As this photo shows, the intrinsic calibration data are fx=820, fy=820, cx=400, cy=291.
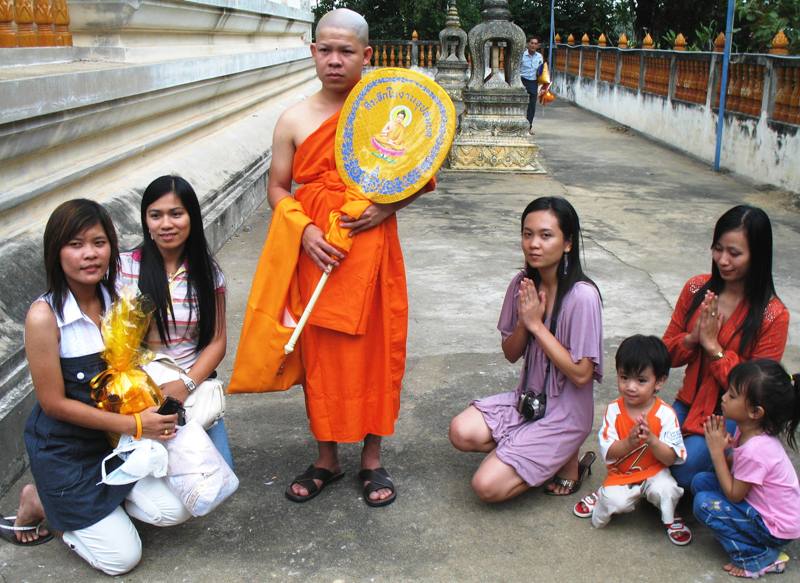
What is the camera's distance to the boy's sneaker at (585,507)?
8.63 ft

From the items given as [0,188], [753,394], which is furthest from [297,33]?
[753,394]

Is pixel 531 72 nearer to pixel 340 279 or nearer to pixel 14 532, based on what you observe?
pixel 340 279

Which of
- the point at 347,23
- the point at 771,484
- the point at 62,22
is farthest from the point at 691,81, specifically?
the point at 771,484

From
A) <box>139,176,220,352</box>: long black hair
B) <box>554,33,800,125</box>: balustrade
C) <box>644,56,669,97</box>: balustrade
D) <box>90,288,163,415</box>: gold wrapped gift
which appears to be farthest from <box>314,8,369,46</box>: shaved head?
<box>644,56,669,97</box>: balustrade

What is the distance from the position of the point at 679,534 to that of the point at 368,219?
4.45 ft

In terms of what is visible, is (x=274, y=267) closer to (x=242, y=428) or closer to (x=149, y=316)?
(x=149, y=316)

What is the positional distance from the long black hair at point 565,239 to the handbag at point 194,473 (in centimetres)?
115

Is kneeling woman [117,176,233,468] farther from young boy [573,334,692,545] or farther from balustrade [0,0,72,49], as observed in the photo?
balustrade [0,0,72,49]

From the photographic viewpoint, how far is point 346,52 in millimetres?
2611

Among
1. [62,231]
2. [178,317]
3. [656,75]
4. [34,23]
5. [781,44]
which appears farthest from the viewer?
[656,75]

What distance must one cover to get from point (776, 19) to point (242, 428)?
984 centimetres

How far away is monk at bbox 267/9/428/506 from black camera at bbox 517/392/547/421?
16.9 inches

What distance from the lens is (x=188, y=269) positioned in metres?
2.61

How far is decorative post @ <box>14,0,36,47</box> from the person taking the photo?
140 inches
